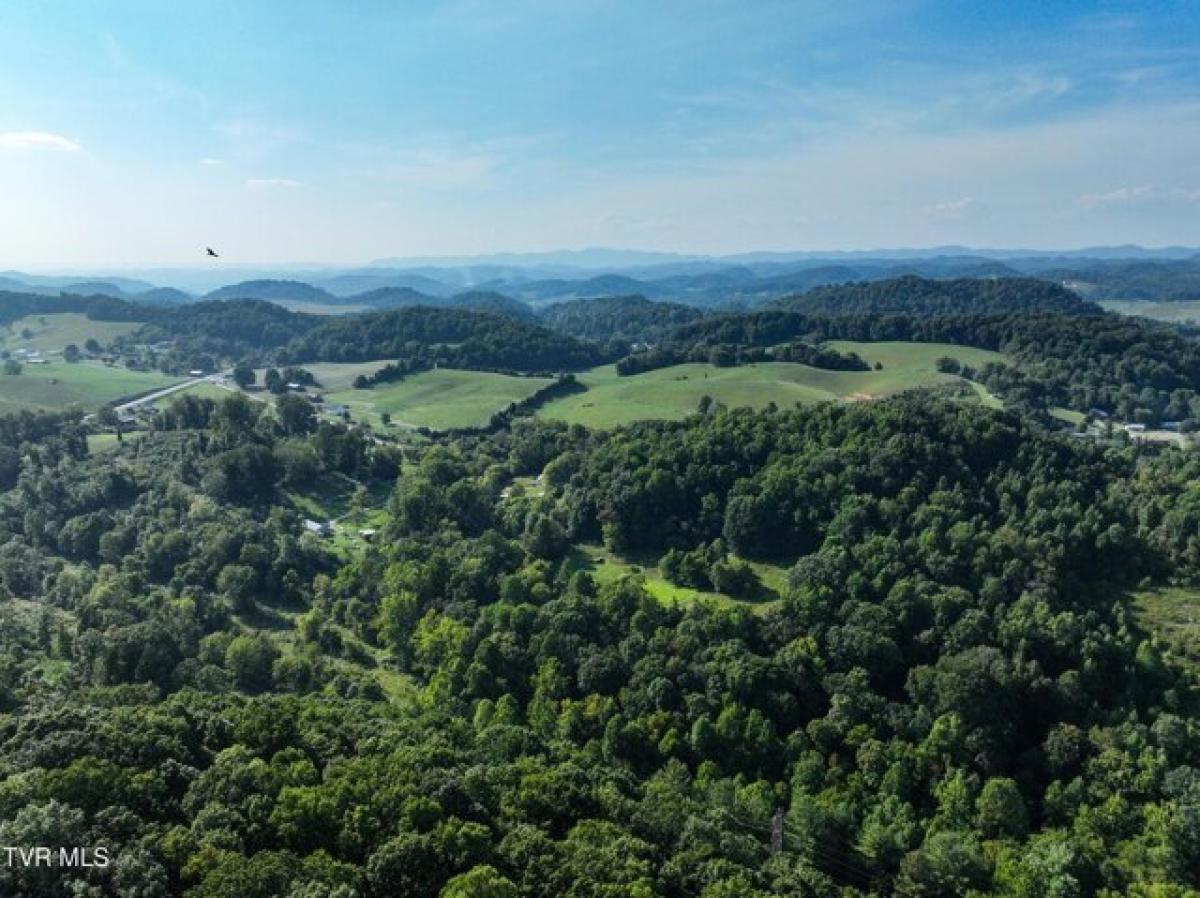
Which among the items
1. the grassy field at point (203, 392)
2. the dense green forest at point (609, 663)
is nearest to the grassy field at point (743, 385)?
the dense green forest at point (609, 663)

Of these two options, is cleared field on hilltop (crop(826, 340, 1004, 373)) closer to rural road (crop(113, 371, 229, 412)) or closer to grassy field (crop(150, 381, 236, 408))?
grassy field (crop(150, 381, 236, 408))

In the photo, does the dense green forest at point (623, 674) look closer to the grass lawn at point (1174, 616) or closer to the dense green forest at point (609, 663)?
the dense green forest at point (609, 663)

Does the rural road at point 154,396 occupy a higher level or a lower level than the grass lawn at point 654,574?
higher

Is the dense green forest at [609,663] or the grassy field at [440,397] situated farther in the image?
the grassy field at [440,397]

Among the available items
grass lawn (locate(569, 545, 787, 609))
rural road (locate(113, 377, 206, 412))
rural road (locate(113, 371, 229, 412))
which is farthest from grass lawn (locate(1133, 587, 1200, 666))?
rural road (locate(113, 371, 229, 412))

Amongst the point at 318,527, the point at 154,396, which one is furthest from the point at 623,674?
the point at 154,396

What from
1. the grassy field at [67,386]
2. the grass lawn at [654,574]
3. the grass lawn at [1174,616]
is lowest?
the grass lawn at [654,574]

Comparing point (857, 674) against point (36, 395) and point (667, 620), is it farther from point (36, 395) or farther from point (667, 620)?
point (36, 395)
